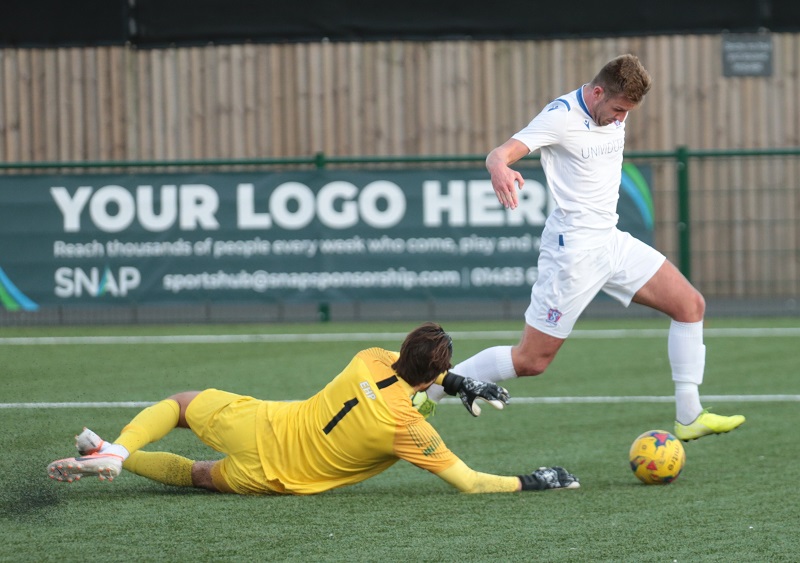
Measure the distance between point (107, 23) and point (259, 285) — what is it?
236 inches

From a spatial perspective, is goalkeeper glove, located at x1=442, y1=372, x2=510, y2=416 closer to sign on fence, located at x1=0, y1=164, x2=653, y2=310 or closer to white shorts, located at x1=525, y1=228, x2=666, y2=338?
white shorts, located at x1=525, y1=228, x2=666, y2=338

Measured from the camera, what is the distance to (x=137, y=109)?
662 inches

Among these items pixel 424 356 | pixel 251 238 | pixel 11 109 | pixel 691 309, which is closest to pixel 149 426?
pixel 424 356

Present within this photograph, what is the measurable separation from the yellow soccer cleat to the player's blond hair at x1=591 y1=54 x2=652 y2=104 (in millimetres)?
1548

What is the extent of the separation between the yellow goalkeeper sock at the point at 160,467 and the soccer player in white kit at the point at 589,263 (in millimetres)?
1231

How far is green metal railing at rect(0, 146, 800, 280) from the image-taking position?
12.4 meters

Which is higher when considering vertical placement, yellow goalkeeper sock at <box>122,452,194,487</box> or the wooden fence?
the wooden fence

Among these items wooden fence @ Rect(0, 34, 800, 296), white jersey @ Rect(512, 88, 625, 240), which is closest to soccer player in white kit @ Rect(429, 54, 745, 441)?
white jersey @ Rect(512, 88, 625, 240)

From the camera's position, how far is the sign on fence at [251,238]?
40.4ft

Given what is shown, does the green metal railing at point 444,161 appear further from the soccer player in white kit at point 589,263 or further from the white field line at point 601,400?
the soccer player in white kit at point 589,263

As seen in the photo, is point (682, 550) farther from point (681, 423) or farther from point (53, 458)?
point (53, 458)

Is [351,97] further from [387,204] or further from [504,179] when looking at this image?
[504,179]

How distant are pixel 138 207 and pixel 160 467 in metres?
7.42

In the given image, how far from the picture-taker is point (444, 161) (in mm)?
12320
